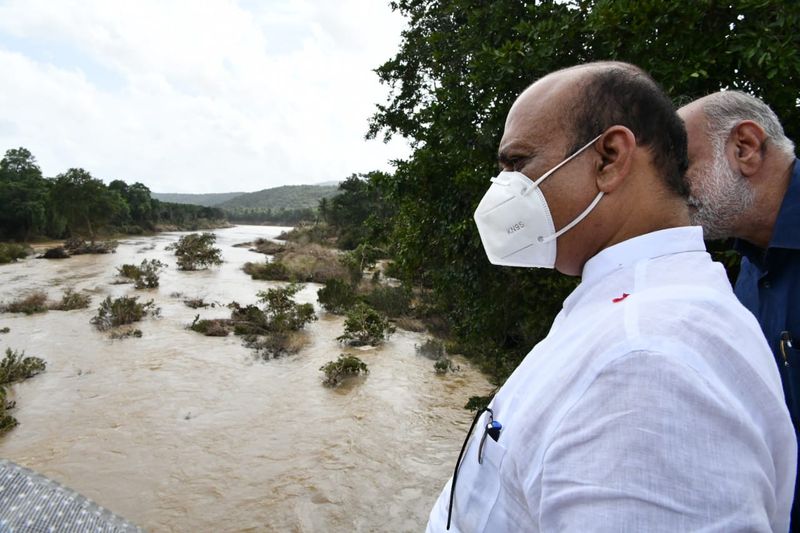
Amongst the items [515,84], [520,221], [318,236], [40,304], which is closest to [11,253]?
[40,304]

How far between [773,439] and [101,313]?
15867 millimetres

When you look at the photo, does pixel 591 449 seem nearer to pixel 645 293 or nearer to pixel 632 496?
pixel 632 496

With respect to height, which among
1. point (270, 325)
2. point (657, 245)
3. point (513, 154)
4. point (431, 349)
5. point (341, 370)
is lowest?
point (431, 349)

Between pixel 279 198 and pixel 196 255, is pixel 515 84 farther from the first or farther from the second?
pixel 279 198

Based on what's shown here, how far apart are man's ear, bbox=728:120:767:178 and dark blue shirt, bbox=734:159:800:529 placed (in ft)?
0.46

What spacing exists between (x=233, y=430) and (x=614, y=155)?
793cm

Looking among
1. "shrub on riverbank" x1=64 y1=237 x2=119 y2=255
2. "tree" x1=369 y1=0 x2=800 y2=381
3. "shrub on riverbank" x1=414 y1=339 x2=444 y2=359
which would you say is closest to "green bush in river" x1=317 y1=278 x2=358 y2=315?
"shrub on riverbank" x1=414 y1=339 x2=444 y2=359

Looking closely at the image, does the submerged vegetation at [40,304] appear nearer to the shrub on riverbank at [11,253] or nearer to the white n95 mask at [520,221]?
the shrub on riverbank at [11,253]

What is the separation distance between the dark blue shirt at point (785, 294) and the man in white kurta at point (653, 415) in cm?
92

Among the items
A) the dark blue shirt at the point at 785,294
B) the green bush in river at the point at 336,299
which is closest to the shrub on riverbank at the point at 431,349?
the green bush in river at the point at 336,299

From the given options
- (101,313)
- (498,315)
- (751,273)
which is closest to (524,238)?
(751,273)

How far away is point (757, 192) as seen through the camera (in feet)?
5.58

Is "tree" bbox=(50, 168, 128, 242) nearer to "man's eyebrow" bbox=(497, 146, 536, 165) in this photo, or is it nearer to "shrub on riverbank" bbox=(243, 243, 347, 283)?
"shrub on riverbank" bbox=(243, 243, 347, 283)

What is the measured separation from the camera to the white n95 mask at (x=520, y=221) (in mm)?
1193
